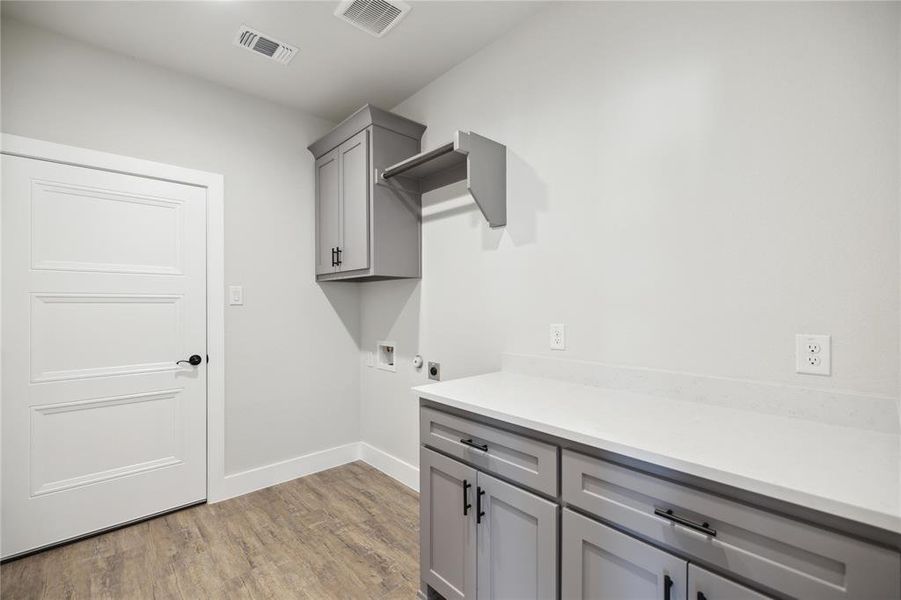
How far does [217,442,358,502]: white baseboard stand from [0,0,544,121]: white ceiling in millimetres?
2525

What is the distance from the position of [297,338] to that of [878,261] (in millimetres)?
2968

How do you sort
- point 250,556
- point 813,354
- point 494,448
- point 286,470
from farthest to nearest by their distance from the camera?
point 286,470 → point 250,556 → point 494,448 → point 813,354

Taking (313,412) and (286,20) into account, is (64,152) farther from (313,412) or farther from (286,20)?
(313,412)

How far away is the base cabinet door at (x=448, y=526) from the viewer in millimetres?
1524

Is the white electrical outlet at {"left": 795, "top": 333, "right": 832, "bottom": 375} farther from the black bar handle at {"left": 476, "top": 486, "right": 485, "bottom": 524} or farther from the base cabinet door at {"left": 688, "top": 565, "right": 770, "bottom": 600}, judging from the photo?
the black bar handle at {"left": 476, "top": 486, "right": 485, "bottom": 524}

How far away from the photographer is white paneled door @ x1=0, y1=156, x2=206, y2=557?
81.4 inches

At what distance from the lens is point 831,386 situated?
4.11 ft

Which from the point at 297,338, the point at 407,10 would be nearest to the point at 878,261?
the point at 407,10

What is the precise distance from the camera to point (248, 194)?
9.20 ft

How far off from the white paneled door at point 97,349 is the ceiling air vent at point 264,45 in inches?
36.3

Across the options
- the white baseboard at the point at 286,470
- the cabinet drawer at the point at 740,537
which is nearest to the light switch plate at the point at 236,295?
the white baseboard at the point at 286,470

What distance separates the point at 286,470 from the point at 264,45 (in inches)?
105

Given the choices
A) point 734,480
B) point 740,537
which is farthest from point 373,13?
point 740,537

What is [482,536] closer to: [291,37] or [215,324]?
[215,324]
